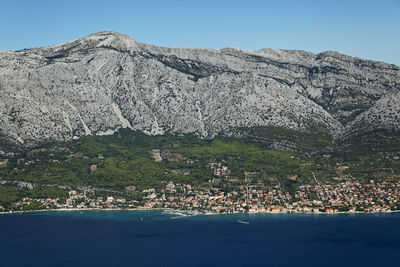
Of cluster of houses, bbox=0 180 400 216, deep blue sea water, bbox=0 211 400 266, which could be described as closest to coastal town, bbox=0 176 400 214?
cluster of houses, bbox=0 180 400 216

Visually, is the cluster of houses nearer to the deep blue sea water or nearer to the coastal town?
the coastal town

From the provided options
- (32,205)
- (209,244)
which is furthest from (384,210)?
Answer: (32,205)

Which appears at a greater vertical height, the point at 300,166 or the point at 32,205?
the point at 300,166

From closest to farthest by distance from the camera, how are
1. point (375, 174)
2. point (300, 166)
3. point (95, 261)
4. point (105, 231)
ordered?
point (95, 261) < point (105, 231) < point (375, 174) < point (300, 166)

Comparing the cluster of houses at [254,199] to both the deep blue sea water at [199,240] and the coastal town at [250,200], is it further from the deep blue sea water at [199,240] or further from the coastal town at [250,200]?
the deep blue sea water at [199,240]

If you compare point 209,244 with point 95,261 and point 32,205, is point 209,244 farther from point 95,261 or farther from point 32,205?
point 32,205

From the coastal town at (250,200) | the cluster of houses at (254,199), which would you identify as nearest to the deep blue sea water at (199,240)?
the coastal town at (250,200)
